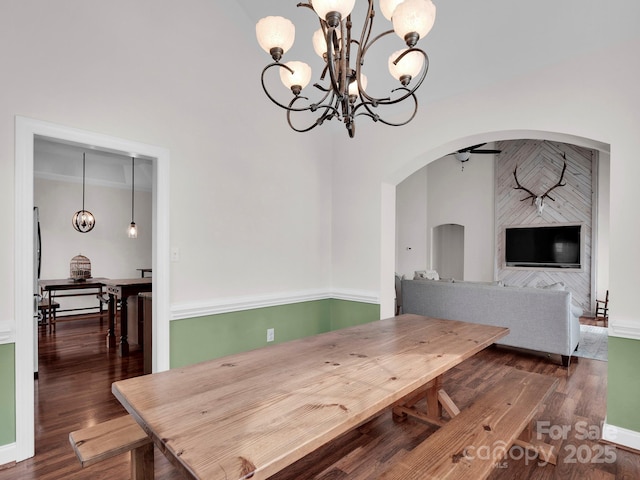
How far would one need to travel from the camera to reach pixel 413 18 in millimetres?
1397

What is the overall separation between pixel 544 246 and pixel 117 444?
791 centimetres

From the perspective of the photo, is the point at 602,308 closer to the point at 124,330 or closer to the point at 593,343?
the point at 593,343

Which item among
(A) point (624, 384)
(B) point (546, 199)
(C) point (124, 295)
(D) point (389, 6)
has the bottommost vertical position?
(A) point (624, 384)

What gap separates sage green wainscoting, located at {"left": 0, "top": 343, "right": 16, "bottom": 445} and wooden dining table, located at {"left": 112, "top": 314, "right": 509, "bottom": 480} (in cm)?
124

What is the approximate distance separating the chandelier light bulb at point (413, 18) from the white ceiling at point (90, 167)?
4.54 metres

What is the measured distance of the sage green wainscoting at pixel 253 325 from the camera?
9.12 feet

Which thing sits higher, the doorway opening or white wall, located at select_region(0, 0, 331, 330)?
white wall, located at select_region(0, 0, 331, 330)

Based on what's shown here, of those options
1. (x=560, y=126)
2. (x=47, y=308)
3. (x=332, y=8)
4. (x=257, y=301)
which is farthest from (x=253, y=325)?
(x=47, y=308)

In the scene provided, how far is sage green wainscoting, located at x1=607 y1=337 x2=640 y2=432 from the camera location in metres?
2.22

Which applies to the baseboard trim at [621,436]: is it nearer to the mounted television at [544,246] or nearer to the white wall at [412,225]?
the mounted television at [544,246]

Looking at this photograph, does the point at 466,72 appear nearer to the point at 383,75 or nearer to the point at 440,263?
the point at 383,75

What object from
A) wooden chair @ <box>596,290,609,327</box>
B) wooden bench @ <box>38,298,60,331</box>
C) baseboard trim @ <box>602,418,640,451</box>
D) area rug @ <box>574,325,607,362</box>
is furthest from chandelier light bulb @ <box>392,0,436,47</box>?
wooden chair @ <box>596,290,609,327</box>

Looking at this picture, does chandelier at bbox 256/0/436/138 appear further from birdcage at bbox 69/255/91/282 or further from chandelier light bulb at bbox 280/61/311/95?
birdcage at bbox 69/255/91/282

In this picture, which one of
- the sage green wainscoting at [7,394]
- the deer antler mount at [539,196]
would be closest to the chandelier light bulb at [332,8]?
the sage green wainscoting at [7,394]
